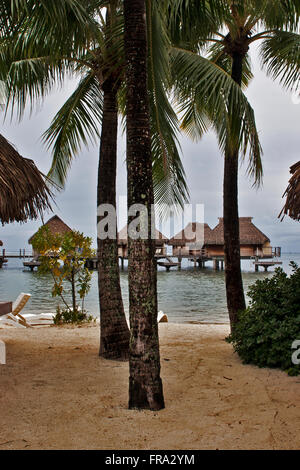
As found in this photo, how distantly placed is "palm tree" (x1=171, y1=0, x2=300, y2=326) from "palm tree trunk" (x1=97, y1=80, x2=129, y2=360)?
1208 mm

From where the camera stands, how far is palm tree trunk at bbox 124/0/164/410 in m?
3.64

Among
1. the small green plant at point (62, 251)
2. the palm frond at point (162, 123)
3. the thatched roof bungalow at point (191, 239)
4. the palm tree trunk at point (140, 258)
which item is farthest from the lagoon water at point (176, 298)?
the thatched roof bungalow at point (191, 239)

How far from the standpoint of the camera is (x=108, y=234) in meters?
5.83

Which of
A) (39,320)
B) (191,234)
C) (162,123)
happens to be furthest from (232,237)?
(191,234)

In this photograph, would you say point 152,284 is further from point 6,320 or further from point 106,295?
point 6,320

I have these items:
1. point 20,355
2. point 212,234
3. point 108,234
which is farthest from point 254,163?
point 212,234

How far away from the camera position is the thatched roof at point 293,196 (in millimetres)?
5078

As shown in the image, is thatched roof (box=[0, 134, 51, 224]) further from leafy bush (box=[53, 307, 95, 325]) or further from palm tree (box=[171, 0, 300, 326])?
leafy bush (box=[53, 307, 95, 325])

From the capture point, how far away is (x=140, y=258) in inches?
145

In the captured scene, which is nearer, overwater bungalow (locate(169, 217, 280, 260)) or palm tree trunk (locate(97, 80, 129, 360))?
palm tree trunk (locate(97, 80, 129, 360))

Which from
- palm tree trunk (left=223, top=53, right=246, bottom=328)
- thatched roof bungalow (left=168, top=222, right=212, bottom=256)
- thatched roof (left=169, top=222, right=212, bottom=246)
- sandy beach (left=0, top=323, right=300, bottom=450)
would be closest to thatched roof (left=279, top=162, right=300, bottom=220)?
palm tree trunk (left=223, top=53, right=246, bottom=328)

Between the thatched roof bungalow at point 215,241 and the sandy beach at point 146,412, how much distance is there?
4159 centimetres

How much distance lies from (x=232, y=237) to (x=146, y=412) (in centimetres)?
357

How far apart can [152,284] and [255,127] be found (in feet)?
9.66
